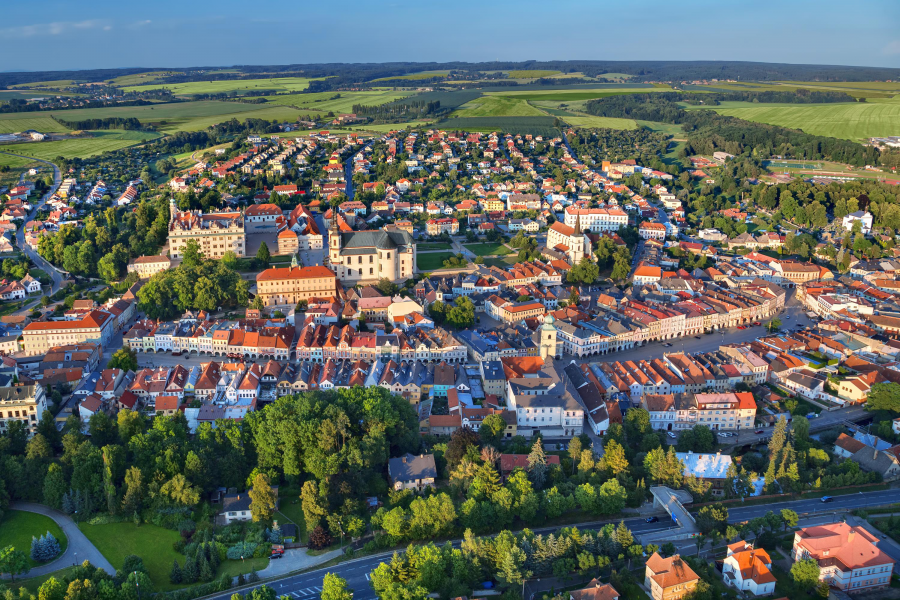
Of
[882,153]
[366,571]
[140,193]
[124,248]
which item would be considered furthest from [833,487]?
[882,153]

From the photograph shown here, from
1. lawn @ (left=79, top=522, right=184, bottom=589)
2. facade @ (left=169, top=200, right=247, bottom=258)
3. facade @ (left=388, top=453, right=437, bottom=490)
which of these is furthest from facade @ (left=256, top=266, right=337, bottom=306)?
lawn @ (left=79, top=522, right=184, bottom=589)

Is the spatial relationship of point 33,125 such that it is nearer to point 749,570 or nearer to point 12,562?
point 12,562

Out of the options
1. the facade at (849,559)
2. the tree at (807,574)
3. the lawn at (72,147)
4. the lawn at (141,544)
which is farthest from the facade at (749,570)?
the lawn at (72,147)

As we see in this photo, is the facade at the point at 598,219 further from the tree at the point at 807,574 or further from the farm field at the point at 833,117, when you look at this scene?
the farm field at the point at 833,117

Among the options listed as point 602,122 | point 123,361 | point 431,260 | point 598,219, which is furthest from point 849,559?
point 602,122

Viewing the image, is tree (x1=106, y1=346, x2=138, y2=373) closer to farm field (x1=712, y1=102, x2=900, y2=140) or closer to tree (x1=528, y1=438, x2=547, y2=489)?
tree (x1=528, y1=438, x2=547, y2=489)
